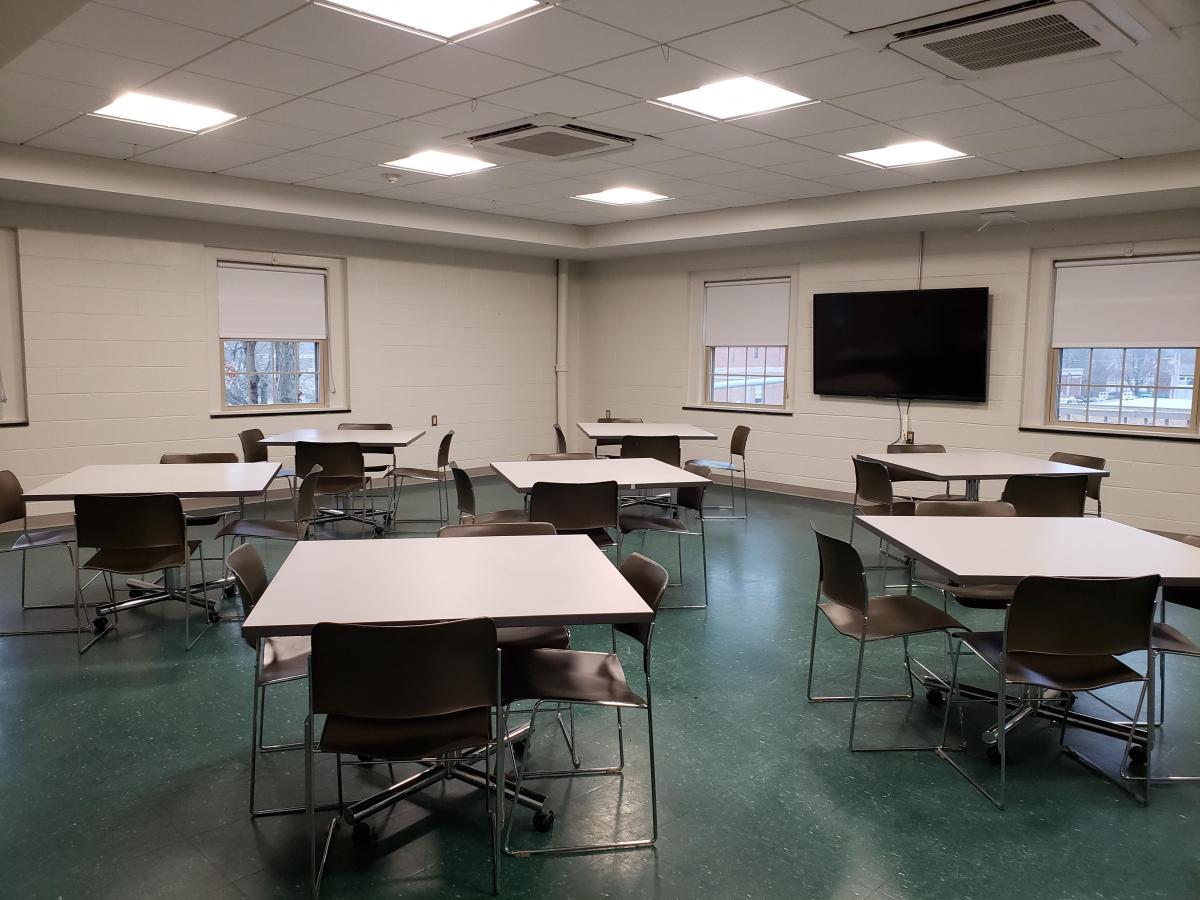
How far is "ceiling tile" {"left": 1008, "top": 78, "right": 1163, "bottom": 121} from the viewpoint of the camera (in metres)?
4.38

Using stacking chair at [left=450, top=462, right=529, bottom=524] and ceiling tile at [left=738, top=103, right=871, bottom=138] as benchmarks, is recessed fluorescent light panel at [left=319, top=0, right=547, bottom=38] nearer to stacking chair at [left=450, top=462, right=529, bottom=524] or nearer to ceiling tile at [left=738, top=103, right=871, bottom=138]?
ceiling tile at [left=738, top=103, right=871, bottom=138]

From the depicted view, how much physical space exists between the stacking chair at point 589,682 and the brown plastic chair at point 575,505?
4.71ft

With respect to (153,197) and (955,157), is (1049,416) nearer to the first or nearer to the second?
(955,157)

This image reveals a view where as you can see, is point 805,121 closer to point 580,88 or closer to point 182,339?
point 580,88

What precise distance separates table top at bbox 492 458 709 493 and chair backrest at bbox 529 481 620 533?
0.07 meters

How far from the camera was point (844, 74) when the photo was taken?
426 cm

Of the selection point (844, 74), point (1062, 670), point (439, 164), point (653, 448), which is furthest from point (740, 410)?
point (1062, 670)

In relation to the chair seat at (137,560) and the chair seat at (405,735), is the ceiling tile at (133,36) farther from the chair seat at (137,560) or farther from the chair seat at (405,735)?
the chair seat at (405,735)

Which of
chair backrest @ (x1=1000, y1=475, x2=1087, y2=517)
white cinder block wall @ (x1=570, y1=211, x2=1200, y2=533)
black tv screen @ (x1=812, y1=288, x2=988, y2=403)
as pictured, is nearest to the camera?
chair backrest @ (x1=1000, y1=475, x2=1087, y2=517)

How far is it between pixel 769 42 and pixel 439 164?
133 inches

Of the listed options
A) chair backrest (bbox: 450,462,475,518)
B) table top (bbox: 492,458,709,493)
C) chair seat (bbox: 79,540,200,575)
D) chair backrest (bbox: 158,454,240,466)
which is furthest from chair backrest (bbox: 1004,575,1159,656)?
chair backrest (bbox: 158,454,240,466)

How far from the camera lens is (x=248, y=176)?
6859 mm

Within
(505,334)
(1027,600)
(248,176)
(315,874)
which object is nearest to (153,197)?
(248,176)

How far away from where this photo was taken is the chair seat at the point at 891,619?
318 cm
